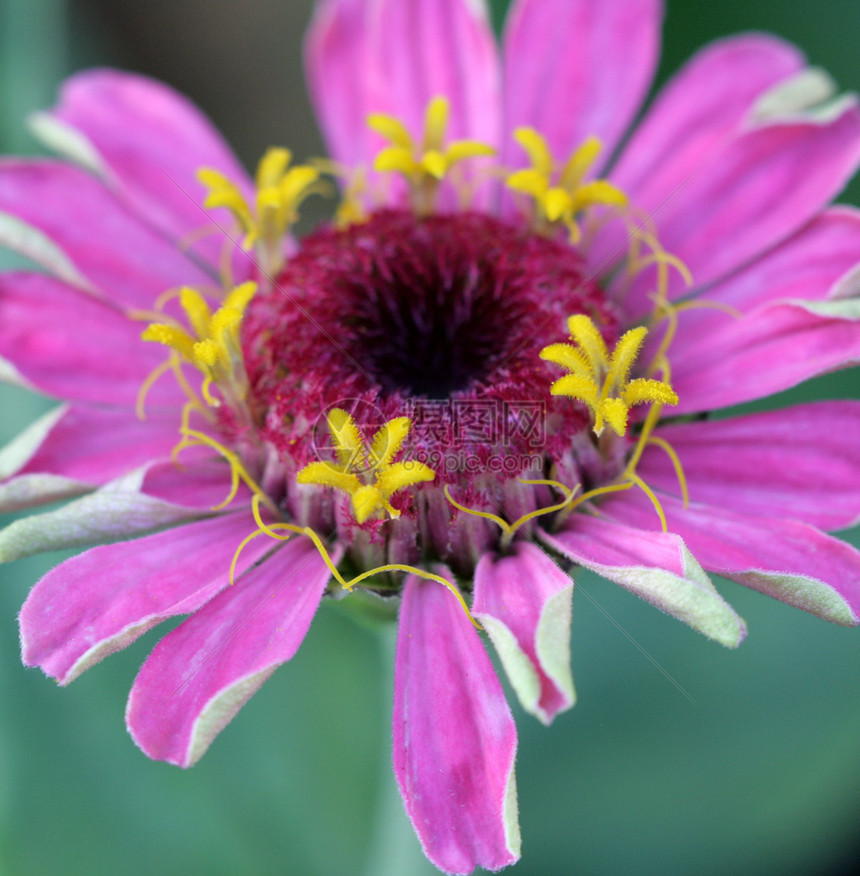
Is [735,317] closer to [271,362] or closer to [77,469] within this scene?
[271,362]

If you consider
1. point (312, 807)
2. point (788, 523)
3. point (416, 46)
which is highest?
point (416, 46)

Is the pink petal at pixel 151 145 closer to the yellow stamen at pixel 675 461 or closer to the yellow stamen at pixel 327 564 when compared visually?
the yellow stamen at pixel 327 564

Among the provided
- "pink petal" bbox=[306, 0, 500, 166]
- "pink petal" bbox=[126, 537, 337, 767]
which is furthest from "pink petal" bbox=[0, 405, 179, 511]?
"pink petal" bbox=[306, 0, 500, 166]

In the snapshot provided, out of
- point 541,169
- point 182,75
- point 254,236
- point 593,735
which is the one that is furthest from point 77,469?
point 182,75

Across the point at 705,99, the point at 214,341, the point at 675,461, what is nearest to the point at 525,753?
the point at 675,461

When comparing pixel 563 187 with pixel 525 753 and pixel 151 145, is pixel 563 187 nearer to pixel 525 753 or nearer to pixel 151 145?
pixel 151 145

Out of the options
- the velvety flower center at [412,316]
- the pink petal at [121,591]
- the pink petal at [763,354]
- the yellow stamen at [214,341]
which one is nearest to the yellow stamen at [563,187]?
the velvety flower center at [412,316]
